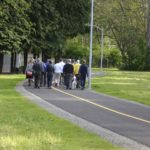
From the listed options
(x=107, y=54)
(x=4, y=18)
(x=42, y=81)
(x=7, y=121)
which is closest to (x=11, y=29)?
(x=4, y=18)

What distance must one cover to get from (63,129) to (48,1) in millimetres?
49371

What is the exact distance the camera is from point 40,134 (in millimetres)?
14758

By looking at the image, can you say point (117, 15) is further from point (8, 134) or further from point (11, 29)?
point (8, 134)

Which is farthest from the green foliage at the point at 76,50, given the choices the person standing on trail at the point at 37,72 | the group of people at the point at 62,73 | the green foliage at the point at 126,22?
the person standing on trail at the point at 37,72

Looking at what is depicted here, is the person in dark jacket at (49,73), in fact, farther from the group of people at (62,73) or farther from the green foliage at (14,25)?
the green foliage at (14,25)

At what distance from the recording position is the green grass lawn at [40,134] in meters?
12.8

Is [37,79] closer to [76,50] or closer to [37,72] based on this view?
[37,72]

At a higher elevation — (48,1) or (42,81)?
(48,1)

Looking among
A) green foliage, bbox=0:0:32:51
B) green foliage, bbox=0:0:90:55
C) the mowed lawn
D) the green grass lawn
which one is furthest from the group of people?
the green grass lawn

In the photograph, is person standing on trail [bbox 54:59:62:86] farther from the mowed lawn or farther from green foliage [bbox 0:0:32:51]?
green foliage [bbox 0:0:32:51]

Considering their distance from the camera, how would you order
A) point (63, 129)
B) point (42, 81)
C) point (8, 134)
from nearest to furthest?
point (8, 134), point (63, 129), point (42, 81)

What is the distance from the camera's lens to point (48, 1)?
212 ft

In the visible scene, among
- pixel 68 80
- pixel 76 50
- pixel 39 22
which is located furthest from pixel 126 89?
pixel 76 50

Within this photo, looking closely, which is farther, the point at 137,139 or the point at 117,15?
the point at 117,15
